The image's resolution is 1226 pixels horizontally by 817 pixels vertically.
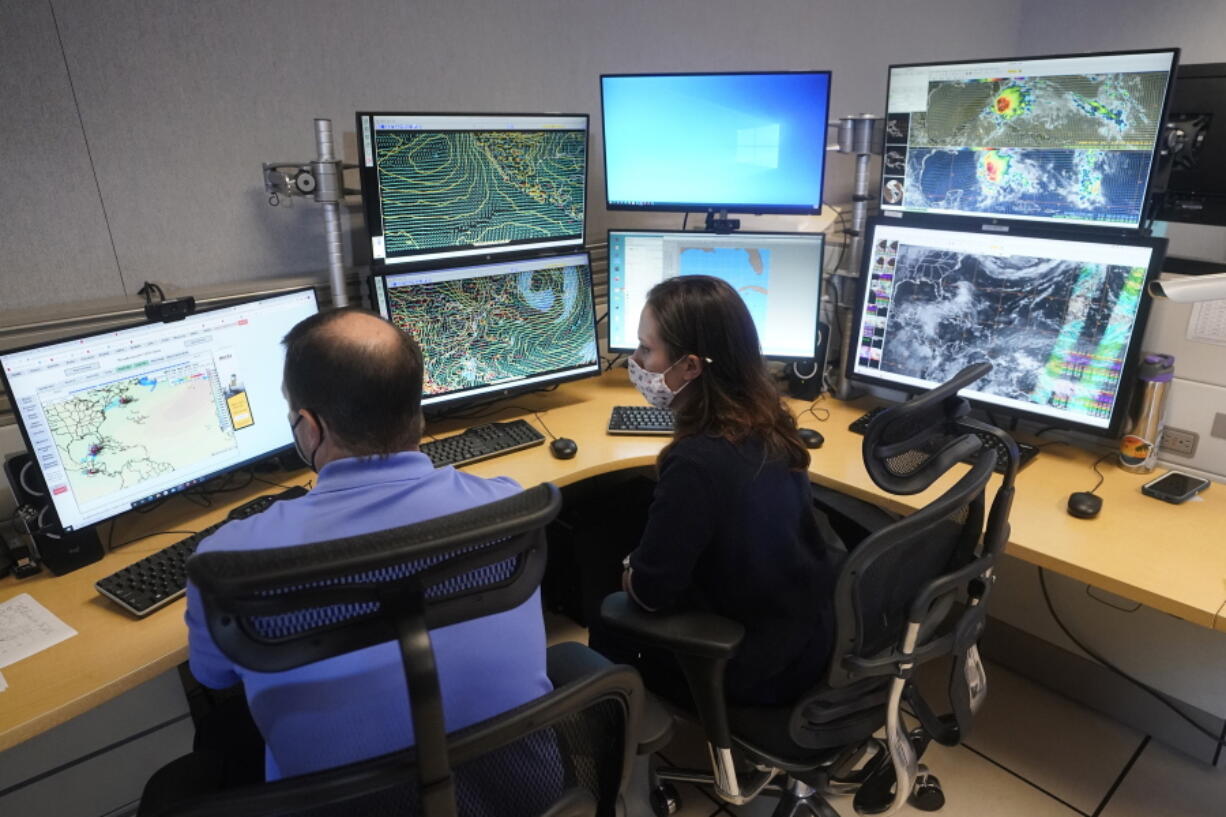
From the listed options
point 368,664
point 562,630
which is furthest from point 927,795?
point 368,664

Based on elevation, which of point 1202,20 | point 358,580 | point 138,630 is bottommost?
point 138,630

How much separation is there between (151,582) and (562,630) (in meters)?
1.28

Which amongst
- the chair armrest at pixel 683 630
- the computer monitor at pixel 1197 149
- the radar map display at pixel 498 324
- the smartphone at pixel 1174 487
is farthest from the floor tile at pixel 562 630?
the computer monitor at pixel 1197 149

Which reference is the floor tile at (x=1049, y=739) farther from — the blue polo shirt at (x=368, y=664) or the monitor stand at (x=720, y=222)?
the blue polo shirt at (x=368, y=664)

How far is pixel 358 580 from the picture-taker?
65 cm

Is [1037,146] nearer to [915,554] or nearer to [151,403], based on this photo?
[915,554]

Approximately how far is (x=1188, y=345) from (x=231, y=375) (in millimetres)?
2087

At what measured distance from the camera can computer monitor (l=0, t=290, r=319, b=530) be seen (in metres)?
1.40

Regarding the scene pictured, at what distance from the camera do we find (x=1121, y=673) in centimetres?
204

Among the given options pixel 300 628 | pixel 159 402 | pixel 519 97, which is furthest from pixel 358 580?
pixel 519 97

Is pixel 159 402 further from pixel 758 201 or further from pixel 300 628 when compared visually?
pixel 758 201

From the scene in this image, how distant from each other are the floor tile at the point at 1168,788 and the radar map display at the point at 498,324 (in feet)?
5.56

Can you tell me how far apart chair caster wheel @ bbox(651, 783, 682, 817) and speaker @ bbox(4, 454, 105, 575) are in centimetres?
129

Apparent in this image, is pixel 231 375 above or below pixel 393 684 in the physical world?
above
